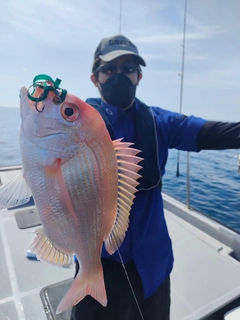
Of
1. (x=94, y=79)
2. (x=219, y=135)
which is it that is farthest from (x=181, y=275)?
(x=94, y=79)

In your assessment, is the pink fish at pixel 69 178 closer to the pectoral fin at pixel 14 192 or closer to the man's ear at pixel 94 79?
the pectoral fin at pixel 14 192

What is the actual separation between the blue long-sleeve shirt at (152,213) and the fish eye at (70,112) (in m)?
0.71

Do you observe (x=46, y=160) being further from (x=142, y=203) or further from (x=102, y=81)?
(x=102, y=81)

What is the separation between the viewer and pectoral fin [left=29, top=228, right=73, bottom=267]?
102cm

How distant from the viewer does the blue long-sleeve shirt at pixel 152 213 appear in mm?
1528

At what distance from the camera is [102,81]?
5.58ft

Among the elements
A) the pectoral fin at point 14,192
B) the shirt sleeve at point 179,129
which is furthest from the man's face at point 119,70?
the pectoral fin at point 14,192

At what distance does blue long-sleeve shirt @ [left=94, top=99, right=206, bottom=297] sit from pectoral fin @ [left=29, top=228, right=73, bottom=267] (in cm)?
51

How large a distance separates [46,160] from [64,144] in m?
0.09

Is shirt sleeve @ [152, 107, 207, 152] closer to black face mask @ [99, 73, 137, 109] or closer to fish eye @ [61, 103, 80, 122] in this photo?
black face mask @ [99, 73, 137, 109]

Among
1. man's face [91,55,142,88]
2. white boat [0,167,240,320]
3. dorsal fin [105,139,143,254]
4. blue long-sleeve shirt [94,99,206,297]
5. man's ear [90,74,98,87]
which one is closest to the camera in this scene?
dorsal fin [105,139,143,254]

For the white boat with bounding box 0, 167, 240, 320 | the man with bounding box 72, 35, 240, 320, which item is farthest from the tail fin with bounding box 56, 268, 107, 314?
the white boat with bounding box 0, 167, 240, 320

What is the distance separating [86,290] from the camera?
3.57ft

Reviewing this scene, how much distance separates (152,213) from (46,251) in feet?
2.53
